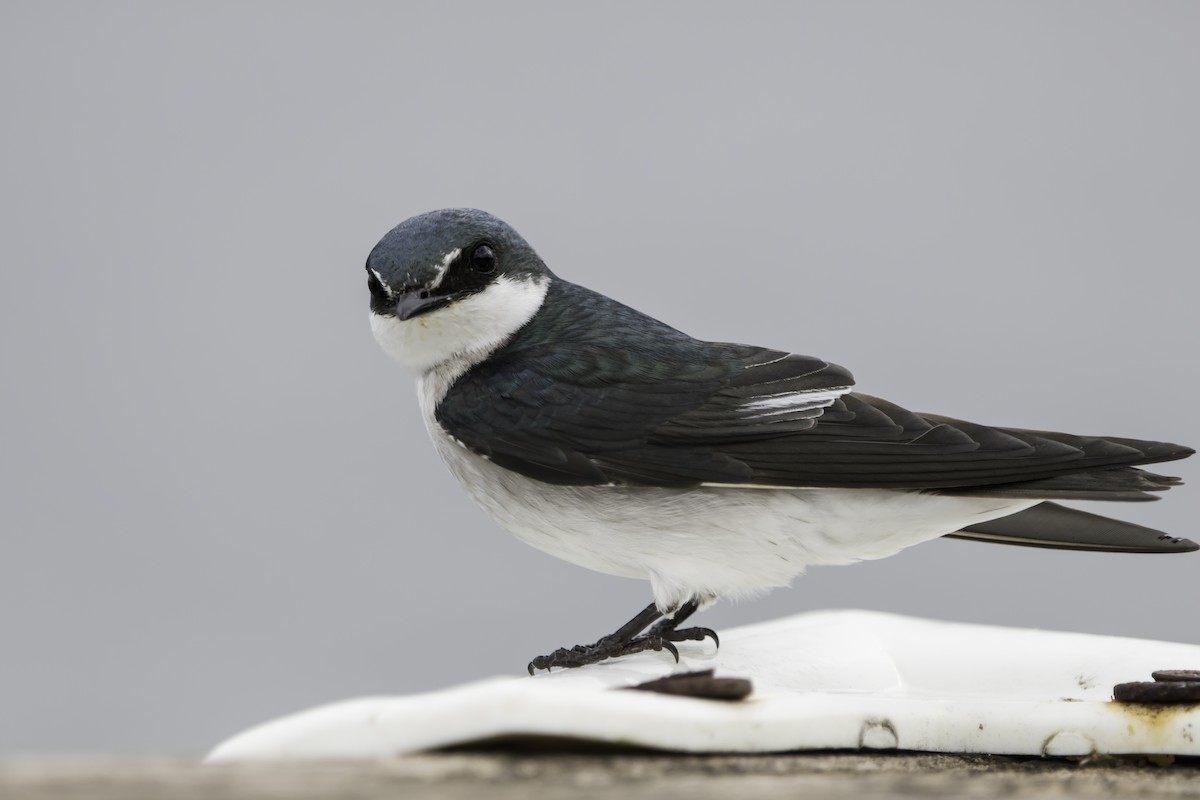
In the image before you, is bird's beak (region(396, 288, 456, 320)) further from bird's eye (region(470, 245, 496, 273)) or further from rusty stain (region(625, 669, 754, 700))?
rusty stain (region(625, 669, 754, 700))

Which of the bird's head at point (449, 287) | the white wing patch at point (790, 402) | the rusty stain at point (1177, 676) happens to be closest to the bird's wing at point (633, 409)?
the white wing patch at point (790, 402)

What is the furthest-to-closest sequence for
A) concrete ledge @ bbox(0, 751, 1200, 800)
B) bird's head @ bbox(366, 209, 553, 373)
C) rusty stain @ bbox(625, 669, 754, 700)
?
bird's head @ bbox(366, 209, 553, 373) → rusty stain @ bbox(625, 669, 754, 700) → concrete ledge @ bbox(0, 751, 1200, 800)

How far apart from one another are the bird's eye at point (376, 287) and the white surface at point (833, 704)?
98cm

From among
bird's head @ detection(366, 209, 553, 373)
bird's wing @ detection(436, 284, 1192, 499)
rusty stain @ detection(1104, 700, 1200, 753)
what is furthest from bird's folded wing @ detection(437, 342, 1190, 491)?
rusty stain @ detection(1104, 700, 1200, 753)

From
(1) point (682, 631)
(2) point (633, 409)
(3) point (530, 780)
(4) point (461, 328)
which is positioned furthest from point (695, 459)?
(3) point (530, 780)

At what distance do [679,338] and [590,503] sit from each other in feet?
1.68

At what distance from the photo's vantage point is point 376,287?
3.11 m

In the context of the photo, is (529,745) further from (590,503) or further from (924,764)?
(590,503)

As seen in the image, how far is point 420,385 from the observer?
10.8 ft

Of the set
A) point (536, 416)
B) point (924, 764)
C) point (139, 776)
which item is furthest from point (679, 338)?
point (139, 776)

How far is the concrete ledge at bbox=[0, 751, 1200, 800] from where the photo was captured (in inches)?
57.4

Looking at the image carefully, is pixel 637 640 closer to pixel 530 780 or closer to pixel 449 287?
pixel 449 287

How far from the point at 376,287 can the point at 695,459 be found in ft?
2.73

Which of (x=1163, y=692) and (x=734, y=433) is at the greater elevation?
(x=734, y=433)
